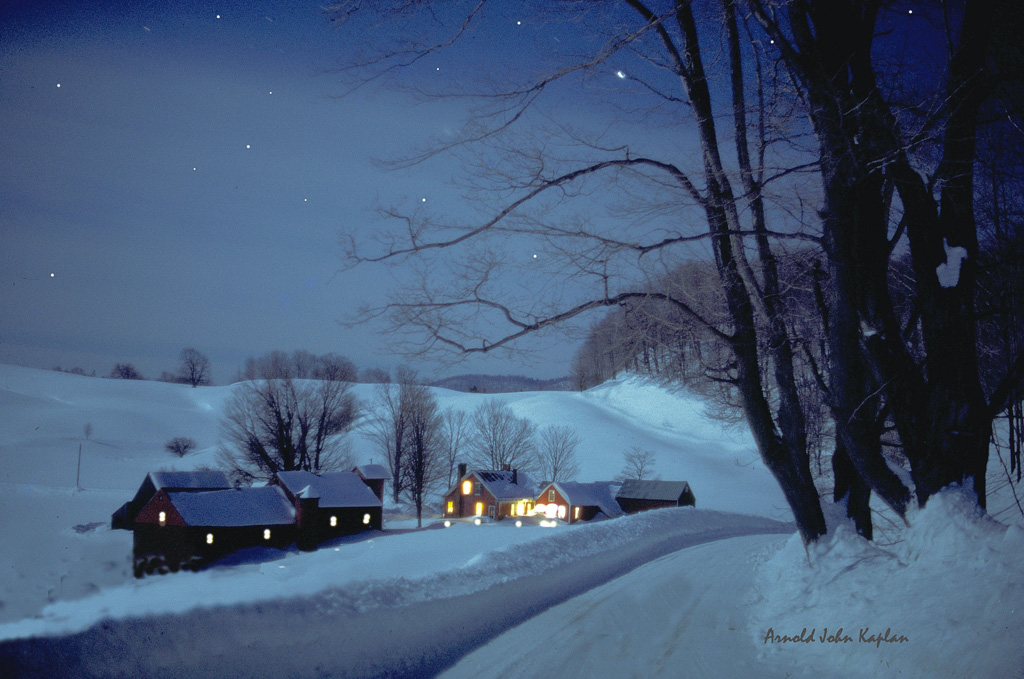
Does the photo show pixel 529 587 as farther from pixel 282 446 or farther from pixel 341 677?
pixel 282 446

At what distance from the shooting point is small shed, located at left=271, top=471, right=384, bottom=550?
1005 inches

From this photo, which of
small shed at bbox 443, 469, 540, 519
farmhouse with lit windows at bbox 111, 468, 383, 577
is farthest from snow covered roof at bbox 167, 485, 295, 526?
small shed at bbox 443, 469, 540, 519

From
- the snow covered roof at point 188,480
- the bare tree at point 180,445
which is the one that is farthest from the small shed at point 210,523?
the bare tree at point 180,445

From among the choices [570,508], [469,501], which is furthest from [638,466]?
[469,501]

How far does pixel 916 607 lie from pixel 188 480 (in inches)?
912

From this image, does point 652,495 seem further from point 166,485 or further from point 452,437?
point 166,485

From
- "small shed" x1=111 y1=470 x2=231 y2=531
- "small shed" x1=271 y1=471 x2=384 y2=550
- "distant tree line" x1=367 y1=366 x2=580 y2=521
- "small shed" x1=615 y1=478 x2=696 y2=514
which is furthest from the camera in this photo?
"distant tree line" x1=367 y1=366 x2=580 y2=521

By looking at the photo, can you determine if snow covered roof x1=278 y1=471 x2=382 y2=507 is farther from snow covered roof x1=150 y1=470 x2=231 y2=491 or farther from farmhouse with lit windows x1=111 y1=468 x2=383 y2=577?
snow covered roof x1=150 y1=470 x2=231 y2=491

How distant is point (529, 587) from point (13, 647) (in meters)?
5.10

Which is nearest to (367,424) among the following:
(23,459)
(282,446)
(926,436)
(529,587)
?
(282,446)

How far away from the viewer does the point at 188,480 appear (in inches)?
838

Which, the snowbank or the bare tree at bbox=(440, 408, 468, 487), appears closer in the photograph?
the snowbank

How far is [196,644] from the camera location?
145 inches

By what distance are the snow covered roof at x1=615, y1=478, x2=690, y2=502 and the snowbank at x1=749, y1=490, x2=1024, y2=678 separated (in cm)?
3019
